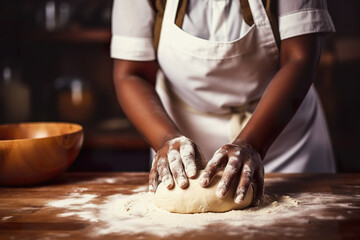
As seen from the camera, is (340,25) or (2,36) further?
(2,36)

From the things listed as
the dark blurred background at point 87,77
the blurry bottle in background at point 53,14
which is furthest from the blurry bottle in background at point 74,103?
the blurry bottle in background at point 53,14

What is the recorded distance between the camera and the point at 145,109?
1.19 m

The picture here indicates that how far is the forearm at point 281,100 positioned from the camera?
1047 mm

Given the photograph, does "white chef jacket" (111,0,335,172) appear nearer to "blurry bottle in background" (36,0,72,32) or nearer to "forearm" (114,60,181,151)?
"forearm" (114,60,181,151)

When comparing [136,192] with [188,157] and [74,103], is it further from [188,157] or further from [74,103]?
[74,103]

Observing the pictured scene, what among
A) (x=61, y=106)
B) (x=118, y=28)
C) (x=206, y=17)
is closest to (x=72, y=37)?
(x=61, y=106)

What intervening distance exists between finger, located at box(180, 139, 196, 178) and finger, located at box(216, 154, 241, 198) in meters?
0.06

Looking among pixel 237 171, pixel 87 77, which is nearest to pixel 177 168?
pixel 237 171

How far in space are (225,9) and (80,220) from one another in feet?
2.37

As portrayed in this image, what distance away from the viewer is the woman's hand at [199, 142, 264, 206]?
2.90ft

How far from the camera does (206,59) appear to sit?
1.26m

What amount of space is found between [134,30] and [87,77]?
1.32 meters

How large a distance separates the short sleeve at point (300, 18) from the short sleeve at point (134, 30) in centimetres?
38

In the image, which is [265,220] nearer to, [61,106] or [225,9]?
[225,9]
